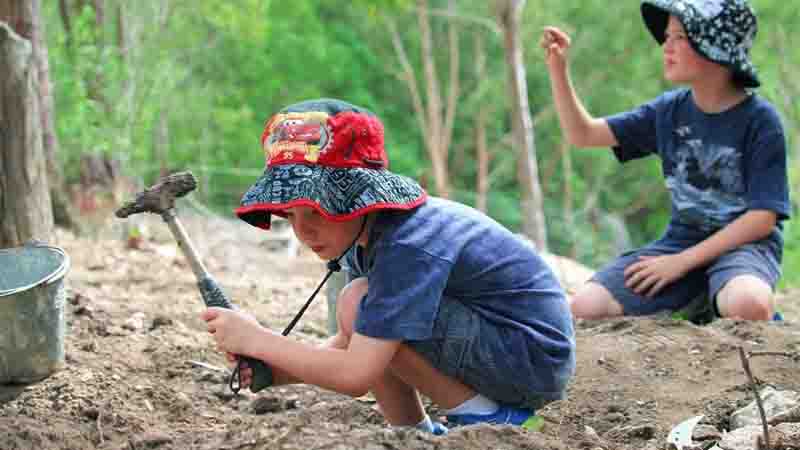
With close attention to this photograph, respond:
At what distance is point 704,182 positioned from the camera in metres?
4.44

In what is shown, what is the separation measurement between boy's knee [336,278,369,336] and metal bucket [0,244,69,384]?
955 mm

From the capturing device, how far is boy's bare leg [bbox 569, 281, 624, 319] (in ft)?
15.0

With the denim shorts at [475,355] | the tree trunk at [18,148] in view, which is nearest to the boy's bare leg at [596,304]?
the denim shorts at [475,355]

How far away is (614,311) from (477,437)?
2.31 m

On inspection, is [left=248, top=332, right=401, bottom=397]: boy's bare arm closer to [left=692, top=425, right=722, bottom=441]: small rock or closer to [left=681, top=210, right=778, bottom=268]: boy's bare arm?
[left=692, top=425, right=722, bottom=441]: small rock

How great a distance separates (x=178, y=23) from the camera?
49.9 feet

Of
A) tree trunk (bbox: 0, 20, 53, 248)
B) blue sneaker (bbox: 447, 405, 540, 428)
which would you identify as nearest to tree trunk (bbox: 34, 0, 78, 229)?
tree trunk (bbox: 0, 20, 53, 248)

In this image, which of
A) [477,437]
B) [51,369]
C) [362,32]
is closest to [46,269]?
[51,369]

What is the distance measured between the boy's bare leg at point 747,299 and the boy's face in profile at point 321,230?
7.13 ft

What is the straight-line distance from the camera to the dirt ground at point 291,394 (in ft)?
8.09

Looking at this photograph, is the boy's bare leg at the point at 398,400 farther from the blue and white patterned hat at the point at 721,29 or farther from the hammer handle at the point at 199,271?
the blue and white patterned hat at the point at 721,29

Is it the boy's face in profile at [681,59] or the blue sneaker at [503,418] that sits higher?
the boy's face in profile at [681,59]

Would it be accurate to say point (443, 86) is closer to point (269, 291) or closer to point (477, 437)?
point (269, 291)

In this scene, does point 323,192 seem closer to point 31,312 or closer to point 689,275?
point 31,312
